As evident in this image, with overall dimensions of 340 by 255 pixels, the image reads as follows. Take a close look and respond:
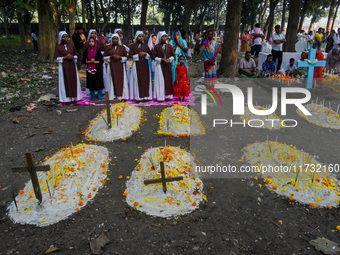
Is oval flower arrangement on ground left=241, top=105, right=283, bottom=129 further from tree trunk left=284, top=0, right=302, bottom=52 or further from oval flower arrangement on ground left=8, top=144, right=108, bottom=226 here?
tree trunk left=284, top=0, right=302, bottom=52

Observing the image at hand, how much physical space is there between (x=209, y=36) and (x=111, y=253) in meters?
7.71

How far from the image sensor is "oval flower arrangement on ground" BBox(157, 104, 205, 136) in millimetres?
6226

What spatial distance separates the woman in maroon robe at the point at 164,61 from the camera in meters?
7.78

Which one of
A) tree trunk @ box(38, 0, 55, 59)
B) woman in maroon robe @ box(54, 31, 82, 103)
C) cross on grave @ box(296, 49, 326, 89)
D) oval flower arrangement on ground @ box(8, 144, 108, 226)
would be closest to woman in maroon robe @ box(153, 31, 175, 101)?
woman in maroon robe @ box(54, 31, 82, 103)

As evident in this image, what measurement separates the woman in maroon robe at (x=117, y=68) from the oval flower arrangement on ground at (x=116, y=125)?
1310 mm

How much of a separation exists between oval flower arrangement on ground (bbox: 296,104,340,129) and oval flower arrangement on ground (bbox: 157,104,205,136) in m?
2.95

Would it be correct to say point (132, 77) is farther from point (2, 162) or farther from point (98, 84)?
point (2, 162)

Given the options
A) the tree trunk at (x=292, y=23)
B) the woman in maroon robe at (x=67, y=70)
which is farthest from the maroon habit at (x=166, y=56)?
the tree trunk at (x=292, y=23)

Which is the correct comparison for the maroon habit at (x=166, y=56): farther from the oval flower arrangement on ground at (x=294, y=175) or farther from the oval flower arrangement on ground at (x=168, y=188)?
the oval flower arrangement on ground at (x=168, y=188)

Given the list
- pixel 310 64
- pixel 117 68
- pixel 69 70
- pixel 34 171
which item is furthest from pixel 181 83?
pixel 34 171

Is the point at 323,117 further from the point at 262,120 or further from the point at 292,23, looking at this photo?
the point at 292,23

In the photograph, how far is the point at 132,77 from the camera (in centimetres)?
818

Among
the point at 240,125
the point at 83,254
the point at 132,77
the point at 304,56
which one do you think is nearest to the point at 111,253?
the point at 83,254

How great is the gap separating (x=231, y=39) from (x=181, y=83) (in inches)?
137
